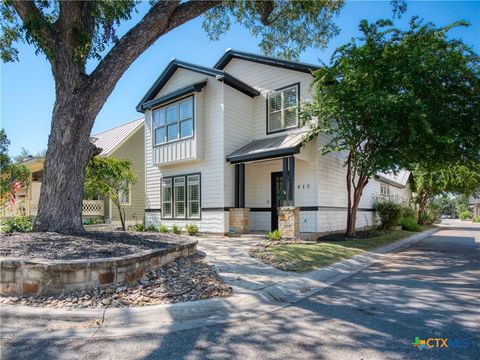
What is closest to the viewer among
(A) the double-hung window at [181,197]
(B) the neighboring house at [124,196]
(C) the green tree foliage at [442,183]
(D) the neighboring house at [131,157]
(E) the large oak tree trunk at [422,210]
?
(A) the double-hung window at [181,197]

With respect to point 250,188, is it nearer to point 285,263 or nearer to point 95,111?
point 285,263

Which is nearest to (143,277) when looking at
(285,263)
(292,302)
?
(292,302)

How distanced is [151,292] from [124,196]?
591 inches

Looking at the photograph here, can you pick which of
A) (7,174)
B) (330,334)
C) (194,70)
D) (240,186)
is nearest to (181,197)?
(240,186)

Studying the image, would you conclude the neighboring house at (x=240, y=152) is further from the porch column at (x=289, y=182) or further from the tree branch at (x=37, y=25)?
the tree branch at (x=37, y=25)

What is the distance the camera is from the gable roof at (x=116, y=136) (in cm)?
1945

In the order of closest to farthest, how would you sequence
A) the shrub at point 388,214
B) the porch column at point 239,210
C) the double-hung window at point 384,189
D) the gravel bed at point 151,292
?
1. the gravel bed at point 151,292
2. the porch column at point 239,210
3. the shrub at point 388,214
4. the double-hung window at point 384,189

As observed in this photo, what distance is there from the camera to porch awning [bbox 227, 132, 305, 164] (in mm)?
11867

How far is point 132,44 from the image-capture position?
7230mm

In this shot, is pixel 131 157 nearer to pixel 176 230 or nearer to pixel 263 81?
pixel 176 230

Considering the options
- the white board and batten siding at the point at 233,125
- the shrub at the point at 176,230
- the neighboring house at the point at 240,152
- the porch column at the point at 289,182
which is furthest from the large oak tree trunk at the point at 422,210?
the shrub at the point at 176,230

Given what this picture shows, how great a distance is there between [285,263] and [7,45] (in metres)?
8.51

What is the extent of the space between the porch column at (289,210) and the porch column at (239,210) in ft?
6.66

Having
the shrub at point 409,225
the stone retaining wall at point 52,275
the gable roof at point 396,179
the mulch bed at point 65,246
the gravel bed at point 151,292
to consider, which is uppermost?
the gable roof at point 396,179
